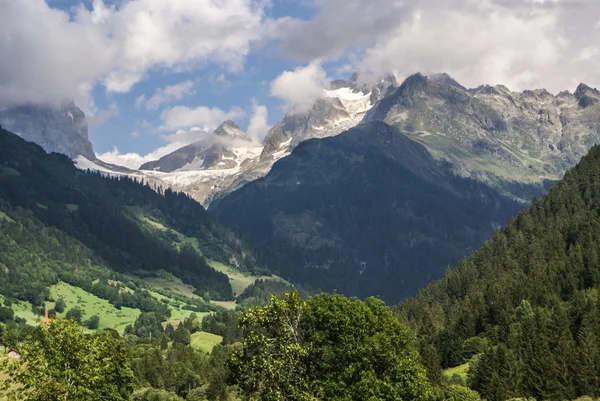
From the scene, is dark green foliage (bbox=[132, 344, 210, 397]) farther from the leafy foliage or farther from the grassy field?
the leafy foliage

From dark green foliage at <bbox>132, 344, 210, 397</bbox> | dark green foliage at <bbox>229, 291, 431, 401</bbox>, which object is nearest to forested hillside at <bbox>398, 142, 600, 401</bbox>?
dark green foliage at <bbox>229, 291, 431, 401</bbox>

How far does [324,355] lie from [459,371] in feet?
335

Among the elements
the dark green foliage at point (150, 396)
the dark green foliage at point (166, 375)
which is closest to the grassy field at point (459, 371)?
the dark green foliage at point (150, 396)

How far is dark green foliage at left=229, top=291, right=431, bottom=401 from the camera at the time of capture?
57.4m

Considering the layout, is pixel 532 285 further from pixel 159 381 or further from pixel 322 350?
pixel 322 350

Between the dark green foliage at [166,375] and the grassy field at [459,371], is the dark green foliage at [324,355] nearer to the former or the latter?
the grassy field at [459,371]

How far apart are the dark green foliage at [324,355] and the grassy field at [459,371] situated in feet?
283

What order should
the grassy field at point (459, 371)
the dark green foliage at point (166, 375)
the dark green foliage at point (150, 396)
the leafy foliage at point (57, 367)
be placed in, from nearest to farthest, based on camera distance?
the leafy foliage at point (57, 367), the grassy field at point (459, 371), the dark green foliage at point (150, 396), the dark green foliage at point (166, 375)

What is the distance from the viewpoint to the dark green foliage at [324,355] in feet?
188

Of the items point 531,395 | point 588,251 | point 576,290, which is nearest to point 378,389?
point 531,395

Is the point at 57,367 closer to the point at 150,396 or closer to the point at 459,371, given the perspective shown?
the point at 150,396

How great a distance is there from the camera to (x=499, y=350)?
12212 cm

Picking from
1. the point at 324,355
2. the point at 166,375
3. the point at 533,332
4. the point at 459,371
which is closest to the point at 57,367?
the point at 324,355

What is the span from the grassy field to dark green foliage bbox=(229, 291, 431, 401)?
8614 centimetres
